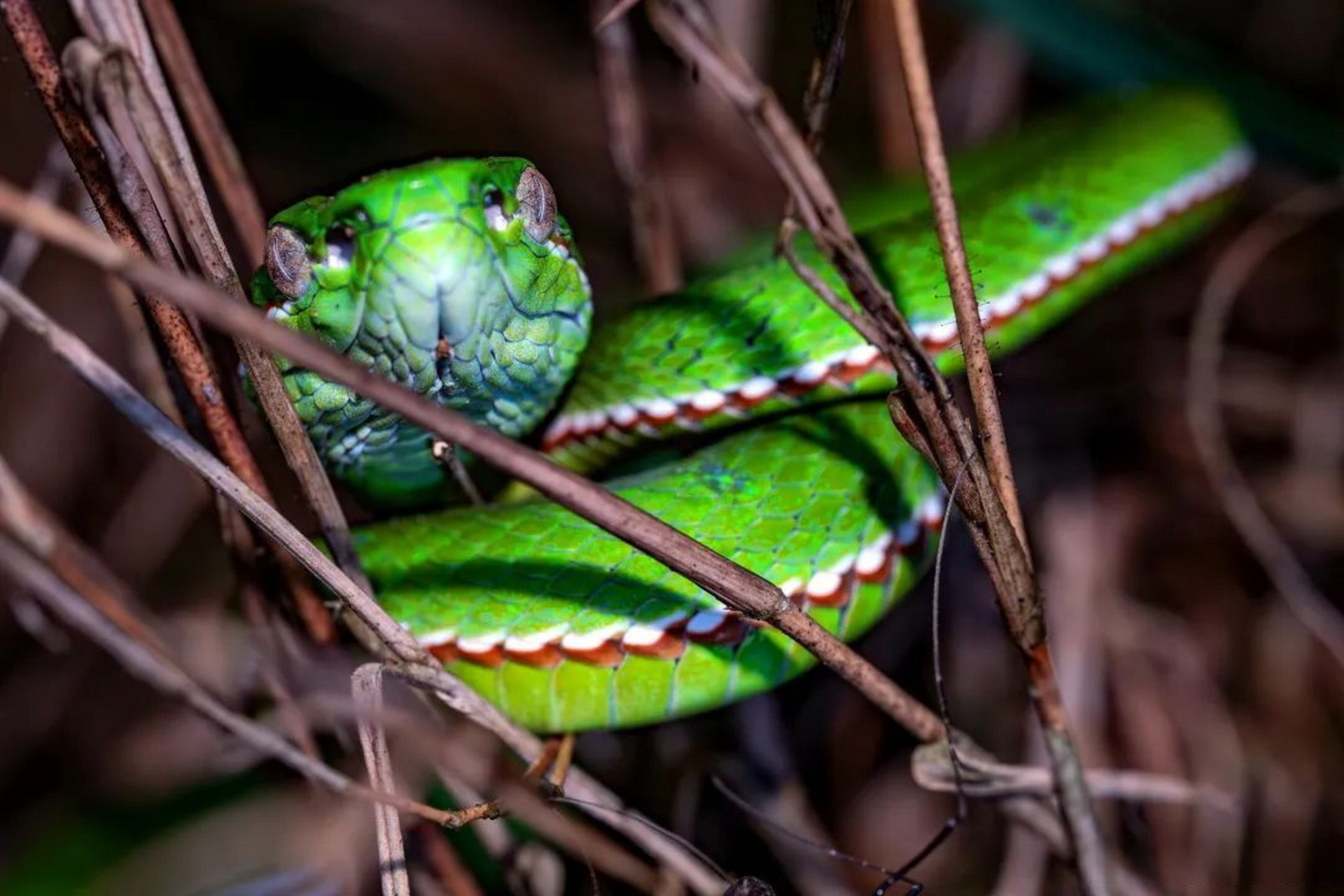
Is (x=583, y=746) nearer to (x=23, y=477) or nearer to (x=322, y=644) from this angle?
(x=322, y=644)

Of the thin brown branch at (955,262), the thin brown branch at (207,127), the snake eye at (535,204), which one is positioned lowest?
the thin brown branch at (955,262)

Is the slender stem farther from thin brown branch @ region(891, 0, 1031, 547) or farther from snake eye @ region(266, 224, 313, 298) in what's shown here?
snake eye @ region(266, 224, 313, 298)

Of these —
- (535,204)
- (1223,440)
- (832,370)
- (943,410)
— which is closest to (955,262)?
(943,410)

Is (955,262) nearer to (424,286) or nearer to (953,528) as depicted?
(424,286)

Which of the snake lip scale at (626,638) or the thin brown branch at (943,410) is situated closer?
the thin brown branch at (943,410)

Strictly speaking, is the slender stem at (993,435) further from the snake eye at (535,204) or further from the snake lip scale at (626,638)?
the snake eye at (535,204)

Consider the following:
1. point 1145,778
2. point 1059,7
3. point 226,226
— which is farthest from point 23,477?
point 1059,7

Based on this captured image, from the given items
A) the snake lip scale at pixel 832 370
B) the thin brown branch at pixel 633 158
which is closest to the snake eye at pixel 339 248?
the snake lip scale at pixel 832 370
